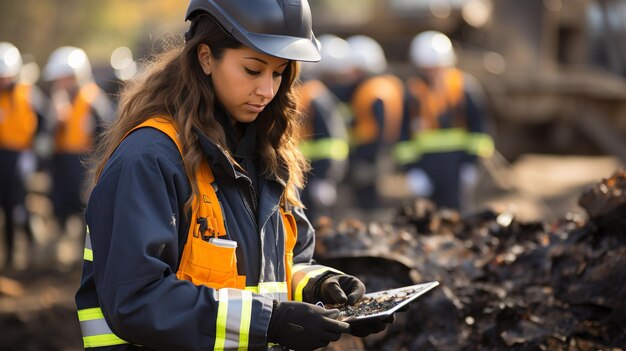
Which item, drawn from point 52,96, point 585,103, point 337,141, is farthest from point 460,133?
point 52,96

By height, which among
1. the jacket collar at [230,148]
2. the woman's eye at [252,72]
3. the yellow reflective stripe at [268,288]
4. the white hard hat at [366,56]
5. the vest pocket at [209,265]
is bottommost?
the white hard hat at [366,56]

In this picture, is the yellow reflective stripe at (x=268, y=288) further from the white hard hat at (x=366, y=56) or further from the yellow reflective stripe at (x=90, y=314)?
the white hard hat at (x=366, y=56)

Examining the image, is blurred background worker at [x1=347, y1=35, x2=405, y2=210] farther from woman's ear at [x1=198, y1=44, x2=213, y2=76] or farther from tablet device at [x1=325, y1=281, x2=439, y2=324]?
woman's ear at [x1=198, y1=44, x2=213, y2=76]

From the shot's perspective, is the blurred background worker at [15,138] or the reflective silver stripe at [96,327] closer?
the reflective silver stripe at [96,327]

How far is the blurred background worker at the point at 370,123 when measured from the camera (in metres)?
10.9

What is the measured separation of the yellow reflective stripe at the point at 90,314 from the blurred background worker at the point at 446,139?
7498 mm

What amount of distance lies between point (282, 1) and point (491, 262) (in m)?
1.84

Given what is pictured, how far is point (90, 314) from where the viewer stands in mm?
2670

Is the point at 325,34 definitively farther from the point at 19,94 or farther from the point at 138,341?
the point at 138,341

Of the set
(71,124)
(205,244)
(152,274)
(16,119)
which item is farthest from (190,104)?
(16,119)

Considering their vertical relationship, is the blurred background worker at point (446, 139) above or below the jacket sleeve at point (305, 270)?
below

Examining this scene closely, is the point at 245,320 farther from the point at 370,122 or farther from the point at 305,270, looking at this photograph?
Result: the point at 370,122

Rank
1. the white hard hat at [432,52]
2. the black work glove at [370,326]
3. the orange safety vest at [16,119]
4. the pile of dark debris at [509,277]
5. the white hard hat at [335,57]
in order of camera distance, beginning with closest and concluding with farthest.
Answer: the black work glove at [370,326] → the pile of dark debris at [509,277] → the orange safety vest at [16,119] → the white hard hat at [432,52] → the white hard hat at [335,57]

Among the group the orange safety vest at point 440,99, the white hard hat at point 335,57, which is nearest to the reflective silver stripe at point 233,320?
the orange safety vest at point 440,99
